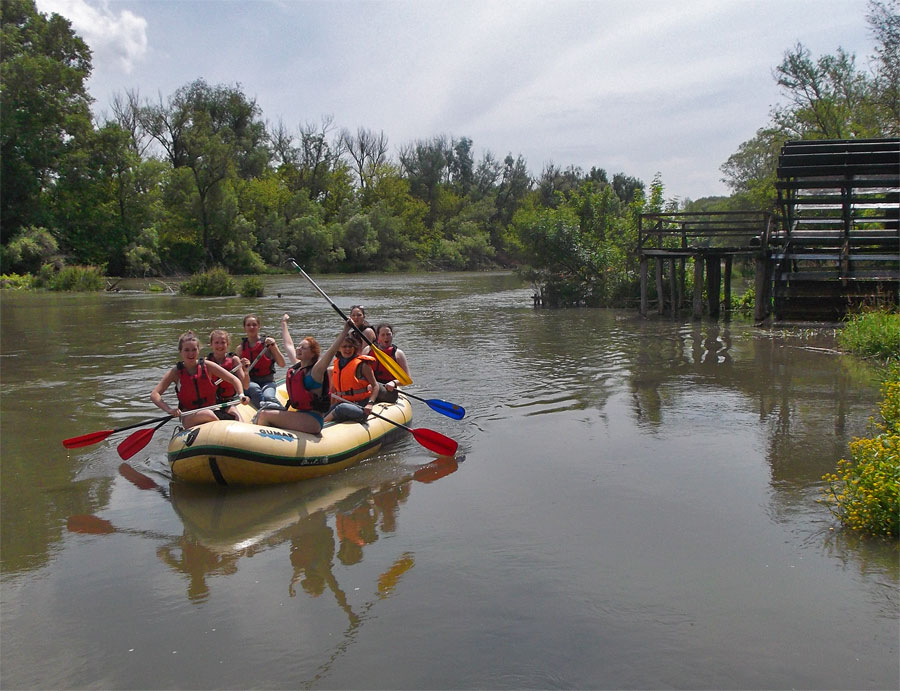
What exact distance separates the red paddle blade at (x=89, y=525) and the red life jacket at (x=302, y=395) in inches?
75.5

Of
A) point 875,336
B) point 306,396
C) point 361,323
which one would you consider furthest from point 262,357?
point 875,336

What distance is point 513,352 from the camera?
591 inches

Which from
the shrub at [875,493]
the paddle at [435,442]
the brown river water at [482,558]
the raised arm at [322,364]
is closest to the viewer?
the brown river water at [482,558]

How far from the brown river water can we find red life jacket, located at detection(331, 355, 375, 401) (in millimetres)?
698

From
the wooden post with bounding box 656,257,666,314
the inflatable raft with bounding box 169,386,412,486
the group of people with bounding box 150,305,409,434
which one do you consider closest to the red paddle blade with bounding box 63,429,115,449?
the group of people with bounding box 150,305,409,434

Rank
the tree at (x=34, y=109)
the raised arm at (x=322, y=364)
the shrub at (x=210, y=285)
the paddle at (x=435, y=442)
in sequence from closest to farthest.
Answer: the raised arm at (x=322, y=364), the paddle at (x=435, y=442), the shrub at (x=210, y=285), the tree at (x=34, y=109)

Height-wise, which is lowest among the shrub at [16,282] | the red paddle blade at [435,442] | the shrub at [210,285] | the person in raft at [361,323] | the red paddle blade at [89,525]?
the red paddle blade at [89,525]

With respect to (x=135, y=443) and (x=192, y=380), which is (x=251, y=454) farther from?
(x=135, y=443)

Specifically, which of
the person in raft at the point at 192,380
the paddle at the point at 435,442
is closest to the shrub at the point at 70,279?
the person in raft at the point at 192,380

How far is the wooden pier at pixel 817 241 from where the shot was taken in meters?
17.4

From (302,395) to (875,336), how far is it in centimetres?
971

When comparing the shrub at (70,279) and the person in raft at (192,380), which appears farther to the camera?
the shrub at (70,279)

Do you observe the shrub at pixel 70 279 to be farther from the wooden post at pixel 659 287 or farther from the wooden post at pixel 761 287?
the wooden post at pixel 761 287

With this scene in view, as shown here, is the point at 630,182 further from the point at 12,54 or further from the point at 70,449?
the point at 70,449
